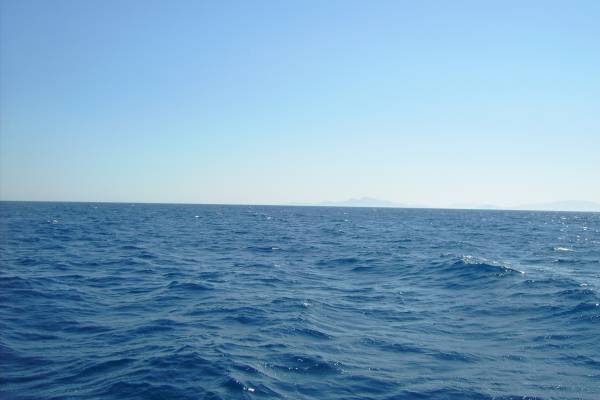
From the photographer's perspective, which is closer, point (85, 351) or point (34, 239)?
point (85, 351)

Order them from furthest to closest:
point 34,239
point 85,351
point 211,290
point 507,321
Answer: point 34,239 → point 211,290 → point 507,321 → point 85,351

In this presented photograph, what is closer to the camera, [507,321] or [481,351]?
[481,351]

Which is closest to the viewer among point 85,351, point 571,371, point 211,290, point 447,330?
point 571,371

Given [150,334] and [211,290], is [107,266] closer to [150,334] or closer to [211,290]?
[211,290]

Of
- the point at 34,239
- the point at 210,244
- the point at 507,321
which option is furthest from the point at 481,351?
the point at 34,239

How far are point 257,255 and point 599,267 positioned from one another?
22189 millimetres

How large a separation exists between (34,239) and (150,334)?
105 ft

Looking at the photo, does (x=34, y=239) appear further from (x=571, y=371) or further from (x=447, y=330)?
(x=571, y=371)

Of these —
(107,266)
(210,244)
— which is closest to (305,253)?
(210,244)

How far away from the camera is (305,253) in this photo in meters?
33.2

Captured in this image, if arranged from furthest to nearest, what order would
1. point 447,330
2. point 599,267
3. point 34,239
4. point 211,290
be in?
1. point 34,239
2. point 599,267
3. point 211,290
4. point 447,330

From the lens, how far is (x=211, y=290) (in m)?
18.8

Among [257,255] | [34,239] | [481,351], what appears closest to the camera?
[481,351]

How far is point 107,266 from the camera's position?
81.7 feet
